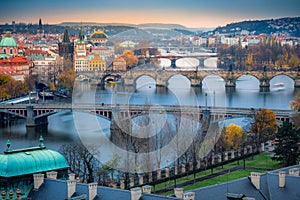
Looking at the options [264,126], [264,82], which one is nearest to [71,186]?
[264,126]

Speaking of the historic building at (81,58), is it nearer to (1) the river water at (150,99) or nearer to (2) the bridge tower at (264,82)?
(1) the river water at (150,99)

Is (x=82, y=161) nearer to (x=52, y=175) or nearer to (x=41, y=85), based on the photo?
(x=52, y=175)

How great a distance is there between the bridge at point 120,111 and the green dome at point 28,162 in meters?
14.3

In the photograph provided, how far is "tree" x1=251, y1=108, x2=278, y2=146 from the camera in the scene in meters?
30.3

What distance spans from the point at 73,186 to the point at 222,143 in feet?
A: 47.3

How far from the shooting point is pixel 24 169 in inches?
664

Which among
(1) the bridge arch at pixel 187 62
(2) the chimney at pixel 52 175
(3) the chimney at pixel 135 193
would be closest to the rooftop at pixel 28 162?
(2) the chimney at pixel 52 175

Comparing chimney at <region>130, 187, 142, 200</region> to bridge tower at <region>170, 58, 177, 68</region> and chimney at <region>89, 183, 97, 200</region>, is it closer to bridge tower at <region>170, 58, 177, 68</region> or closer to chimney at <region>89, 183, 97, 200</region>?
chimney at <region>89, 183, 97, 200</region>

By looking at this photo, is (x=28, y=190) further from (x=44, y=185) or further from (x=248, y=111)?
(x=248, y=111)

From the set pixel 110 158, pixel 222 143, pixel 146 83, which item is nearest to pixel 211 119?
pixel 222 143

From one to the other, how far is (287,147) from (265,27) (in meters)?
114

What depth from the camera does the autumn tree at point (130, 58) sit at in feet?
219

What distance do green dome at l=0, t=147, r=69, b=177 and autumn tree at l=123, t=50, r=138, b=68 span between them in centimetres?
4871

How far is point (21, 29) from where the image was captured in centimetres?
13638
